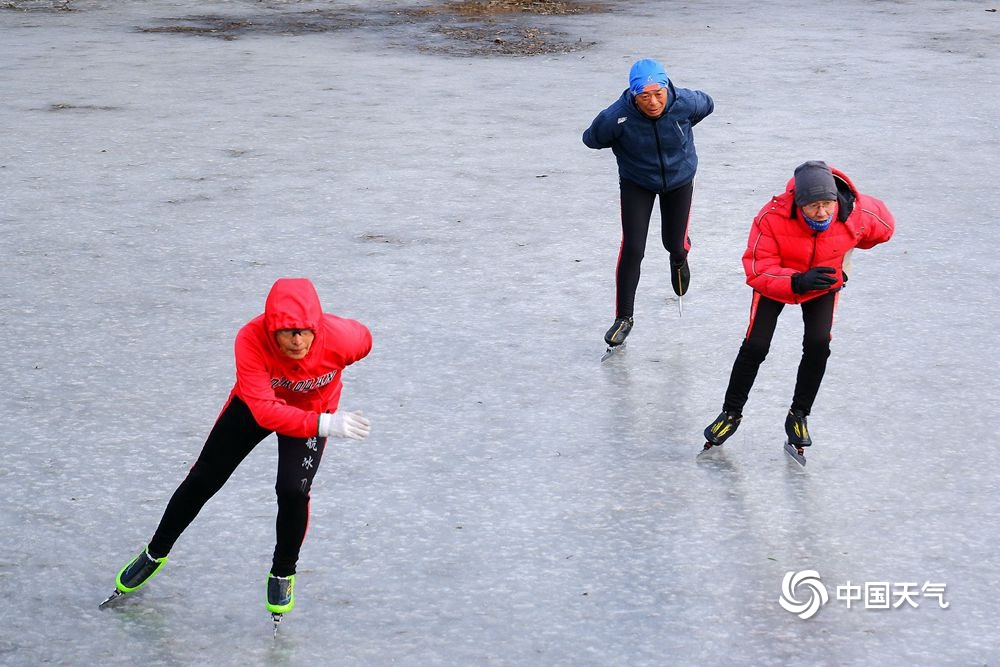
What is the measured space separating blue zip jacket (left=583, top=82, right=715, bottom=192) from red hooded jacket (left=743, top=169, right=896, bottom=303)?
1.62 meters

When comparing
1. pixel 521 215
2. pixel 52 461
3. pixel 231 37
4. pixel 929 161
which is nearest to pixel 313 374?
pixel 52 461

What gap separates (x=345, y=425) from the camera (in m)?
3.88

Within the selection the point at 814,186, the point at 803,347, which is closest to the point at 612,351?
the point at 803,347

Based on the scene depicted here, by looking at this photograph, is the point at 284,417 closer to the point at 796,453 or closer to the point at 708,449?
the point at 708,449

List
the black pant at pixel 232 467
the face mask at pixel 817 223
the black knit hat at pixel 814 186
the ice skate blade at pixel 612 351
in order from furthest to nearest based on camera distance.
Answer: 1. the ice skate blade at pixel 612 351
2. the face mask at pixel 817 223
3. the black knit hat at pixel 814 186
4. the black pant at pixel 232 467

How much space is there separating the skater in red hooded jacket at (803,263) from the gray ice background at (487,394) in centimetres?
29

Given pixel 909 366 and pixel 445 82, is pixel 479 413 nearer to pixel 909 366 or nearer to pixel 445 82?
pixel 909 366

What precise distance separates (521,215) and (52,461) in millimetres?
4786

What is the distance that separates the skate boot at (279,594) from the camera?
4152 millimetres

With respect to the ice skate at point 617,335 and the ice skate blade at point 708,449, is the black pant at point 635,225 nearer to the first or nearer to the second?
the ice skate at point 617,335

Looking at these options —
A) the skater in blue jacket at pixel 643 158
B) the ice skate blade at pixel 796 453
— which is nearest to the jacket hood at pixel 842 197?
the ice skate blade at pixel 796 453

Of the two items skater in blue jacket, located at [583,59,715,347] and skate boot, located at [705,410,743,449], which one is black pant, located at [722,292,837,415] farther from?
skater in blue jacket, located at [583,59,715,347]

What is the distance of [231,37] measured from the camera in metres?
19.1

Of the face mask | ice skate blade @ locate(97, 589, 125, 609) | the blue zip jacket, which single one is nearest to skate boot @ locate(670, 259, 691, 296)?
the blue zip jacket
